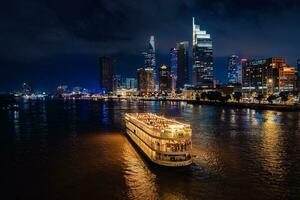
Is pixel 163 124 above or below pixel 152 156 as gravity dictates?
above

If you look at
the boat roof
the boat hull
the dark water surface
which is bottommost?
the dark water surface

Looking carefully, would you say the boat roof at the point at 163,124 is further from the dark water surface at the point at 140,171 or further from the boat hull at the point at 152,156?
the dark water surface at the point at 140,171

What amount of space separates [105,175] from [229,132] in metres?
33.3

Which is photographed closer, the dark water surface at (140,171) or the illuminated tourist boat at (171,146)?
the dark water surface at (140,171)

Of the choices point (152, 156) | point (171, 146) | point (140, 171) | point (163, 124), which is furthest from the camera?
point (163, 124)

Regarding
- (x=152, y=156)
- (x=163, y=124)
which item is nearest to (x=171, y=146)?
(x=152, y=156)

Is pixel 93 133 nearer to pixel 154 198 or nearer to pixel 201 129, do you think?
pixel 201 129

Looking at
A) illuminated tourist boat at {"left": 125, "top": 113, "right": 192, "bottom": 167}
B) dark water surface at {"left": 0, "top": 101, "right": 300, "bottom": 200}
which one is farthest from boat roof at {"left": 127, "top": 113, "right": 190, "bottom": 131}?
dark water surface at {"left": 0, "top": 101, "right": 300, "bottom": 200}

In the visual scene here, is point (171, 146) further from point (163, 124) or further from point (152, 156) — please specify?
point (163, 124)

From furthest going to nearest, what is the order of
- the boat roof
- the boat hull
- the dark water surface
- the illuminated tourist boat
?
the boat roof → the illuminated tourist boat → the boat hull → the dark water surface

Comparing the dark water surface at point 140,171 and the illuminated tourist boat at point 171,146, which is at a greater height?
the illuminated tourist boat at point 171,146

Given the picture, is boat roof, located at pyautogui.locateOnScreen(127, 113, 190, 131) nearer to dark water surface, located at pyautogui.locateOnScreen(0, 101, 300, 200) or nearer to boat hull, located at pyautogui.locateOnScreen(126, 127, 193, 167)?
boat hull, located at pyautogui.locateOnScreen(126, 127, 193, 167)

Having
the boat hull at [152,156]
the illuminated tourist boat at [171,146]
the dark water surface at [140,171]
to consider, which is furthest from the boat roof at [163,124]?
the dark water surface at [140,171]

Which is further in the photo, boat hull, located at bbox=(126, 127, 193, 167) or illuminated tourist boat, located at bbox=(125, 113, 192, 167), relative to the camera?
illuminated tourist boat, located at bbox=(125, 113, 192, 167)
